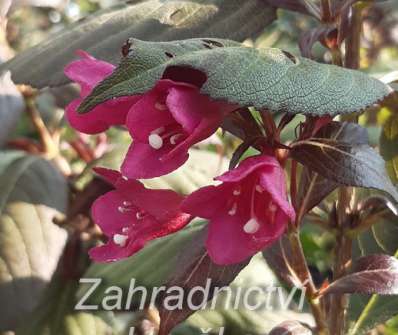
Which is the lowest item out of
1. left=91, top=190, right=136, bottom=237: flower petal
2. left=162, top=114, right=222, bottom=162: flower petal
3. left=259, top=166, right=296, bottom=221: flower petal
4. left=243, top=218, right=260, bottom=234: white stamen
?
left=91, top=190, right=136, bottom=237: flower petal

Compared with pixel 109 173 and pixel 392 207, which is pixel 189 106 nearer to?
pixel 109 173

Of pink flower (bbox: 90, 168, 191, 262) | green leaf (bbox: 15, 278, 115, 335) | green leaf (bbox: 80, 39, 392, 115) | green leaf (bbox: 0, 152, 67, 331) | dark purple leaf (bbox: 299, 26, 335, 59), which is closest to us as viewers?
green leaf (bbox: 80, 39, 392, 115)

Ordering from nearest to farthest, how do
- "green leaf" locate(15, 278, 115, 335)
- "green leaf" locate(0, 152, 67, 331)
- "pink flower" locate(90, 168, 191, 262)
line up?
"pink flower" locate(90, 168, 191, 262) < "green leaf" locate(0, 152, 67, 331) < "green leaf" locate(15, 278, 115, 335)

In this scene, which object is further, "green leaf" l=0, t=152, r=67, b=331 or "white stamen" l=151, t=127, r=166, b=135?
"green leaf" l=0, t=152, r=67, b=331

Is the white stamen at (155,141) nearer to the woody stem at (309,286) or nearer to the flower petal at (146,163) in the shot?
the flower petal at (146,163)

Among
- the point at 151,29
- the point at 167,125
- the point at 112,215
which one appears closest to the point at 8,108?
the point at 151,29

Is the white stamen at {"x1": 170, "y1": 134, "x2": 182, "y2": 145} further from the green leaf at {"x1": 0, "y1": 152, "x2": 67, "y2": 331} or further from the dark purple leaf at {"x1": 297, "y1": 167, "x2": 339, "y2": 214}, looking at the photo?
the green leaf at {"x1": 0, "y1": 152, "x2": 67, "y2": 331}

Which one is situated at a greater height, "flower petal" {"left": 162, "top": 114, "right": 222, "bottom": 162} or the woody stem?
"flower petal" {"left": 162, "top": 114, "right": 222, "bottom": 162}

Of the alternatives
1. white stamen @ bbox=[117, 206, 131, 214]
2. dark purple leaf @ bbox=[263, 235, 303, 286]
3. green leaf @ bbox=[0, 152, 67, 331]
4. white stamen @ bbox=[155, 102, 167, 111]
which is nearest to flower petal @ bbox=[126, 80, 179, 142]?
white stamen @ bbox=[155, 102, 167, 111]
